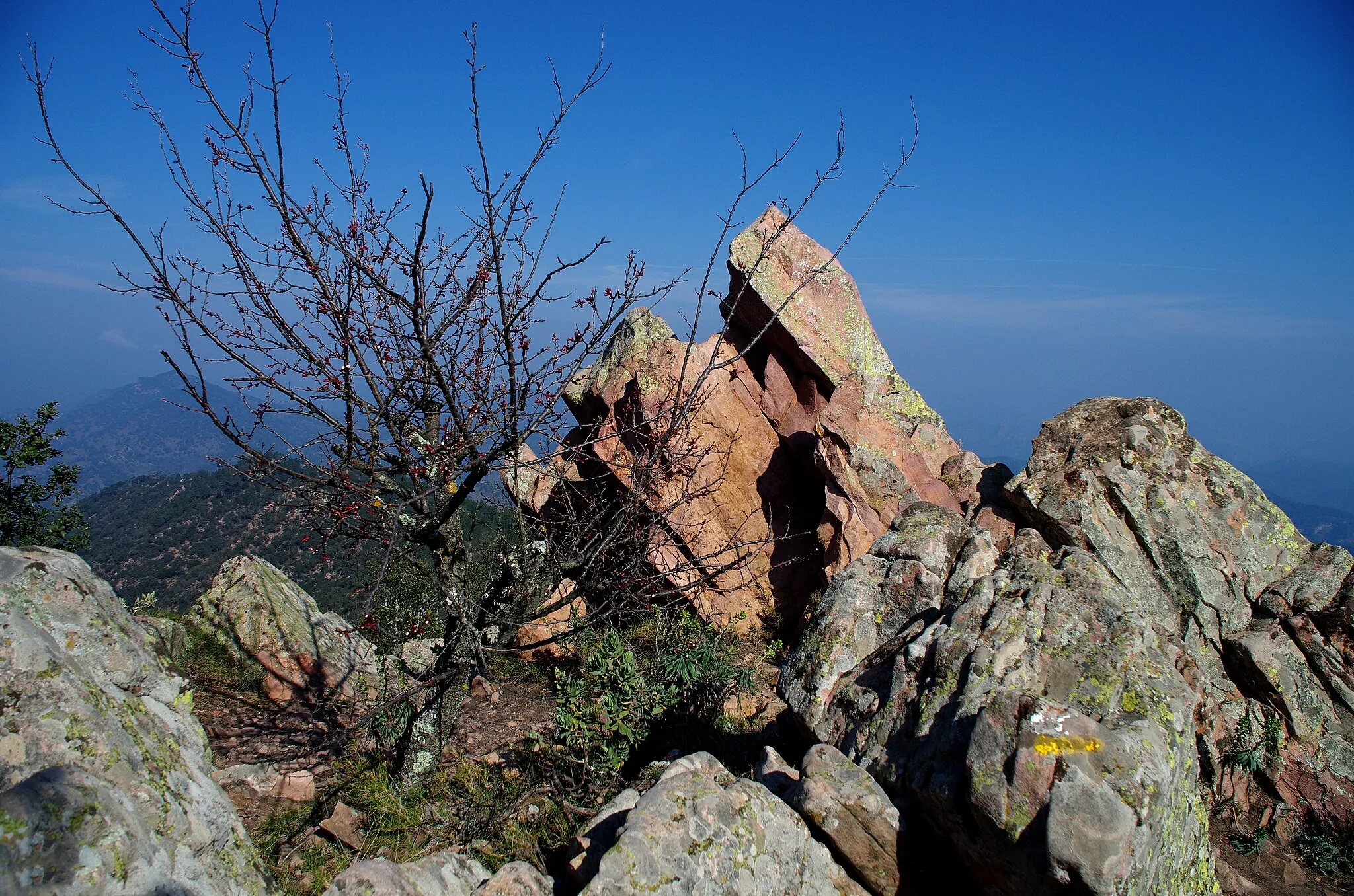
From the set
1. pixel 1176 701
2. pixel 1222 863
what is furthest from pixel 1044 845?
pixel 1222 863

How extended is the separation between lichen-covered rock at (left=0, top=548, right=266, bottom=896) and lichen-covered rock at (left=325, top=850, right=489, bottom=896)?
538 mm

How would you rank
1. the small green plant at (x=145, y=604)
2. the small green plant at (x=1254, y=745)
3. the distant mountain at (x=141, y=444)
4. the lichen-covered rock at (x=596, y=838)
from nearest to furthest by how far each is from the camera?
the lichen-covered rock at (x=596, y=838), the small green plant at (x=1254, y=745), the small green plant at (x=145, y=604), the distant mountain at (x=141, y=444)

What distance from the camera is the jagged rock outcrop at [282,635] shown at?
8.73m

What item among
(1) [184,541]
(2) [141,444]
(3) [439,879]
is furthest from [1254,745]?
(2) [141,444]

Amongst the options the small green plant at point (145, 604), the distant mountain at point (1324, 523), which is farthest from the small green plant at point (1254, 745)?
the distant mountain at point (1324, 523)

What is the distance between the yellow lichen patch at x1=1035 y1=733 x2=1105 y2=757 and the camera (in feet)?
12.3

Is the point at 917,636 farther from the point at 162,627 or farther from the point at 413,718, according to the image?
the point at 162,627

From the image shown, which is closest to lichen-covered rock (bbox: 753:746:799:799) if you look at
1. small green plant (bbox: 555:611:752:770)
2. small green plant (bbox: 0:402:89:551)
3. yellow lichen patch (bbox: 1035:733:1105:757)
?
small green plant (bbox: 555:611:752:770)

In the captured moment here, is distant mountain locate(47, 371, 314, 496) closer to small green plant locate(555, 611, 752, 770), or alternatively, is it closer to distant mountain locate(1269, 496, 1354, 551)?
small green plant locate(555, 611, 752, 770)

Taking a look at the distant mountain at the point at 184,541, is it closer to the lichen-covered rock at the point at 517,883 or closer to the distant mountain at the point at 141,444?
the lichen-covered rock at the point at 517,883

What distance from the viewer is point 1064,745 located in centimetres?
376

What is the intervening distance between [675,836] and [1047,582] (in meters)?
3.18

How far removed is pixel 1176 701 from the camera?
423cm

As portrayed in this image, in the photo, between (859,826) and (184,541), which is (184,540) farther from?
(859,826)
